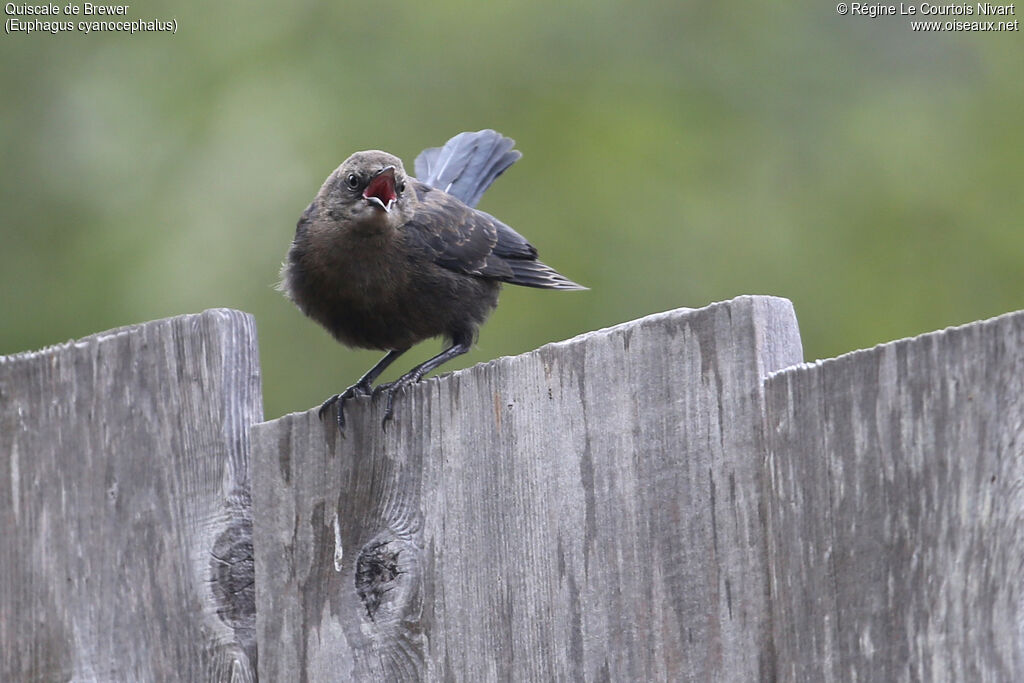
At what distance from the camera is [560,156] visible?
5.13m

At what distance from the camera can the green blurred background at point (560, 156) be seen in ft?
16.1

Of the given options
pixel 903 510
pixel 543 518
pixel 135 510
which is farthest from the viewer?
pixel 135 510

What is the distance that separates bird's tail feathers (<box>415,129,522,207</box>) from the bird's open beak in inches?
25.9

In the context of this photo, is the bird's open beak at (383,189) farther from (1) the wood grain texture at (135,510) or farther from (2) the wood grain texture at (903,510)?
(2) the wood grain texture at (903,510)

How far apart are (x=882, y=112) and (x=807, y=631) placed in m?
3.85

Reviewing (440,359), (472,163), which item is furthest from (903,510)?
(472,163)

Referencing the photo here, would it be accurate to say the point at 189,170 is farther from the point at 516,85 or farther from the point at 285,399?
the point at 516,85

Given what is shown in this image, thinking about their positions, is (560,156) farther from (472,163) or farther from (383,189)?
(383,189)

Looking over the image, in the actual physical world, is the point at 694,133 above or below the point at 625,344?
above

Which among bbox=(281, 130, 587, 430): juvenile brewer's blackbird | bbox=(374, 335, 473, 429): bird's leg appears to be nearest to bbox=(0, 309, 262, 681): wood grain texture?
bbox=(374, 335, 473, 429): bird's leg

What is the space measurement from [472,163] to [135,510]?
8.10 ft

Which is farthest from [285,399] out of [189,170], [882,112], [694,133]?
[882,112]

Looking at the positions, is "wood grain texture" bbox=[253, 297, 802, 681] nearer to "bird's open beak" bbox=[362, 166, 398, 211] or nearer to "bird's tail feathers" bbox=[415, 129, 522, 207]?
"bird's open beak" bbox=[362, 166, 398, 211]

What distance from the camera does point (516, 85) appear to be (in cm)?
525
